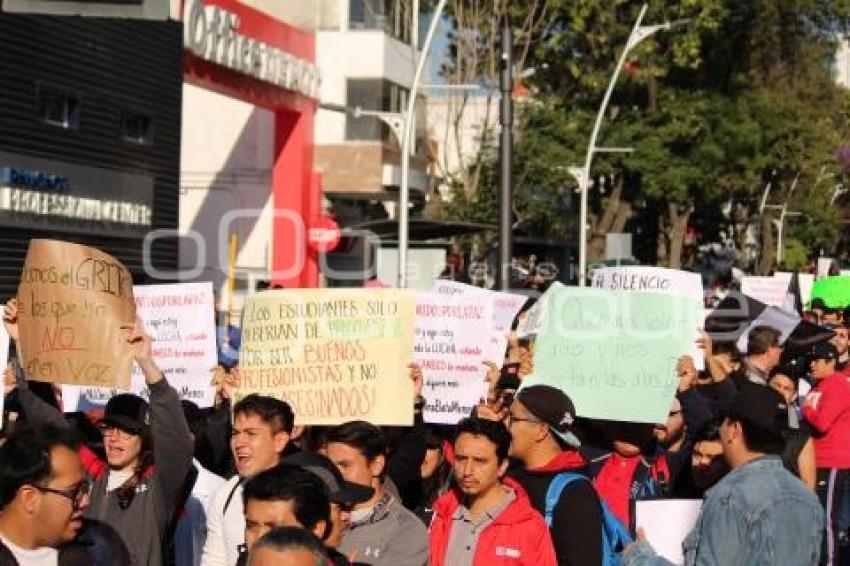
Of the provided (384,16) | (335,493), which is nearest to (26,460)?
(335,493)

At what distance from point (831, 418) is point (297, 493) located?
6.44 meters

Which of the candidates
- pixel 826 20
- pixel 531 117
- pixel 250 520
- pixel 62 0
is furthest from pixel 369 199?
pixel 250 520

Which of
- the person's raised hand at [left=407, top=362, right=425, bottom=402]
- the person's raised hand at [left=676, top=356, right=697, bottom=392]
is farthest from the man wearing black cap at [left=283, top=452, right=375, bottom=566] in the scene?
the person's raised hand at [left=676, top=356, right=697, bottom=392]

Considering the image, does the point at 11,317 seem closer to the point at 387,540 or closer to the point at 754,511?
→ the point at 387,540

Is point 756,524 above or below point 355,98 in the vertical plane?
below

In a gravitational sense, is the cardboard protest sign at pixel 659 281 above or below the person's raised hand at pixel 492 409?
above

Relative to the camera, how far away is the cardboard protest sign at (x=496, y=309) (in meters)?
9.73

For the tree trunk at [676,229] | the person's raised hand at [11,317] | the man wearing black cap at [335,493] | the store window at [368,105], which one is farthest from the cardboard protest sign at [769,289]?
the tree trunk at [676,229]

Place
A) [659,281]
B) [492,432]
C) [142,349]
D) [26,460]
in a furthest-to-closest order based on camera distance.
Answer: [659,281], [142,349], [492,432], [26,460]

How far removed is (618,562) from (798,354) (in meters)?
5.36

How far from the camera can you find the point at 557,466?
21.8 ft

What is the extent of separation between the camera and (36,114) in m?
25.1

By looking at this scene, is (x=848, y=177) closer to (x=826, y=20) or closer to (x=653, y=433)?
(x=826, y=20)

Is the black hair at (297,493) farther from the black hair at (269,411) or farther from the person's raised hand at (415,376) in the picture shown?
the person's raised hand at (415,376)
